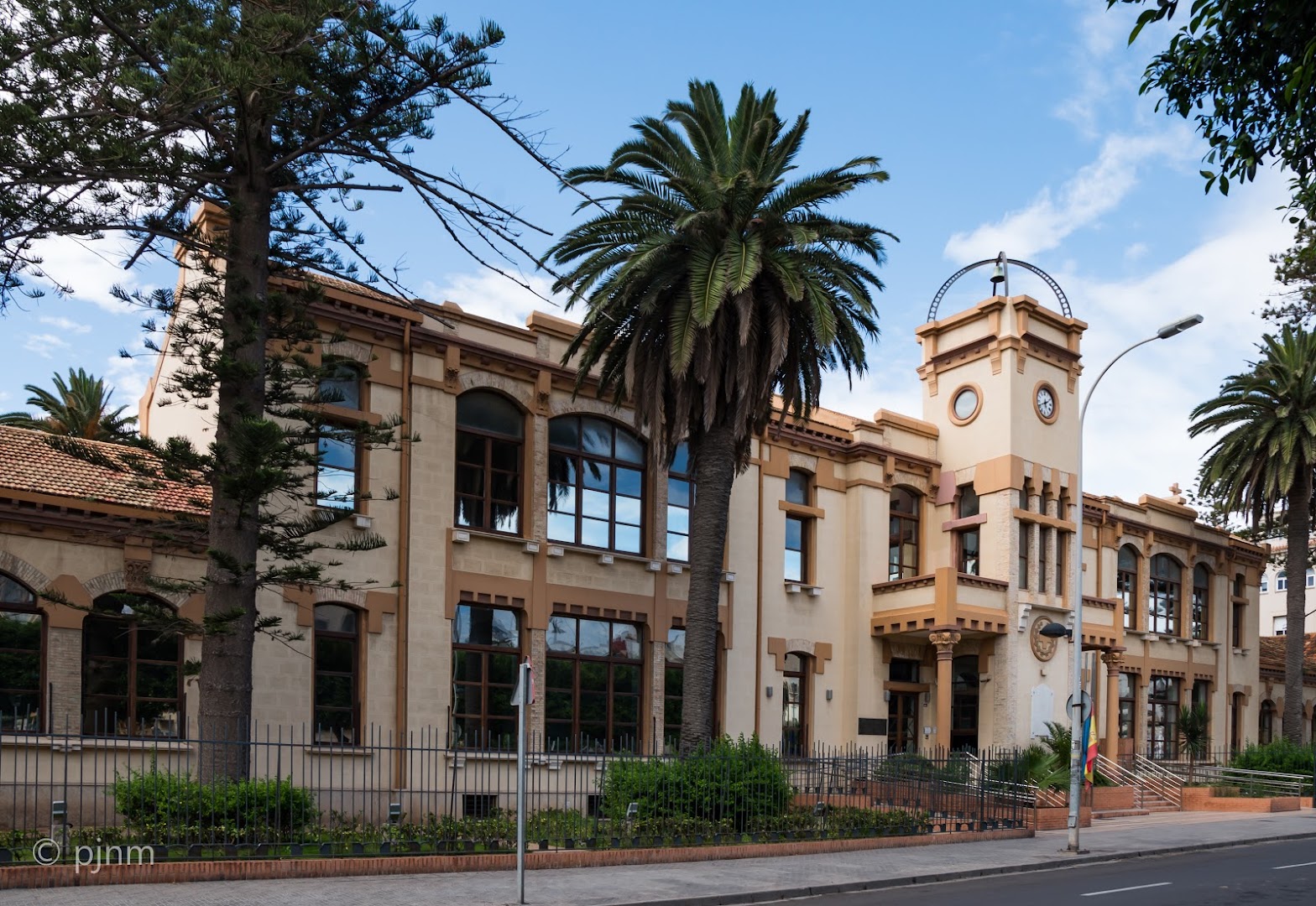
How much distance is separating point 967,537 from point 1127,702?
10565 mm

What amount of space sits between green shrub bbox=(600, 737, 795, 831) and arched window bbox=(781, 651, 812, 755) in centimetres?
1014

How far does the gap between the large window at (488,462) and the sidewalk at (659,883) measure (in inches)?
387

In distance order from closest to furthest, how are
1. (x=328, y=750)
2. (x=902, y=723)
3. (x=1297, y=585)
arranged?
(x=328, y=750), (x=902, y=723), (x=1297, y=585)

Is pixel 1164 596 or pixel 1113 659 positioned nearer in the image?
pixel 1113 659

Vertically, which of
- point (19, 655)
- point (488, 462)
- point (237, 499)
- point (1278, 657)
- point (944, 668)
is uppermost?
point (488, 462)

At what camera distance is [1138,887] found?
17984mm

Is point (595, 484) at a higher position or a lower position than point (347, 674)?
higher

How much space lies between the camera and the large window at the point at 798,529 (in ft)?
108

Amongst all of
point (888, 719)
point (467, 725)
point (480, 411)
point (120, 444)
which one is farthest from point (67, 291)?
point (888, 719)

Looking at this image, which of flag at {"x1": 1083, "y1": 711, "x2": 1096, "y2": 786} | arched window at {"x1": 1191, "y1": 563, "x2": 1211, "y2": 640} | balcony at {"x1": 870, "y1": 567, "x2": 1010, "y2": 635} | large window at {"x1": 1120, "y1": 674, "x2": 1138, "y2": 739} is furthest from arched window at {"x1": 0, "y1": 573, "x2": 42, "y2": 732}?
arched window at {"x1": 1191, "y1": 563, "x2": 1211, "y2": 640}

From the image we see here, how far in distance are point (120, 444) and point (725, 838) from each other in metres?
14.3

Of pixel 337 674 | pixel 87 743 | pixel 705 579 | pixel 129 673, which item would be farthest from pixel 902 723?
pixel 87 743

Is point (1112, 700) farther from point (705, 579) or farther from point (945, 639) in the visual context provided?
point (705, 579)

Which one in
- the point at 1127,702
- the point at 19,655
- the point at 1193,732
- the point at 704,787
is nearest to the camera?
the point at 19,655
